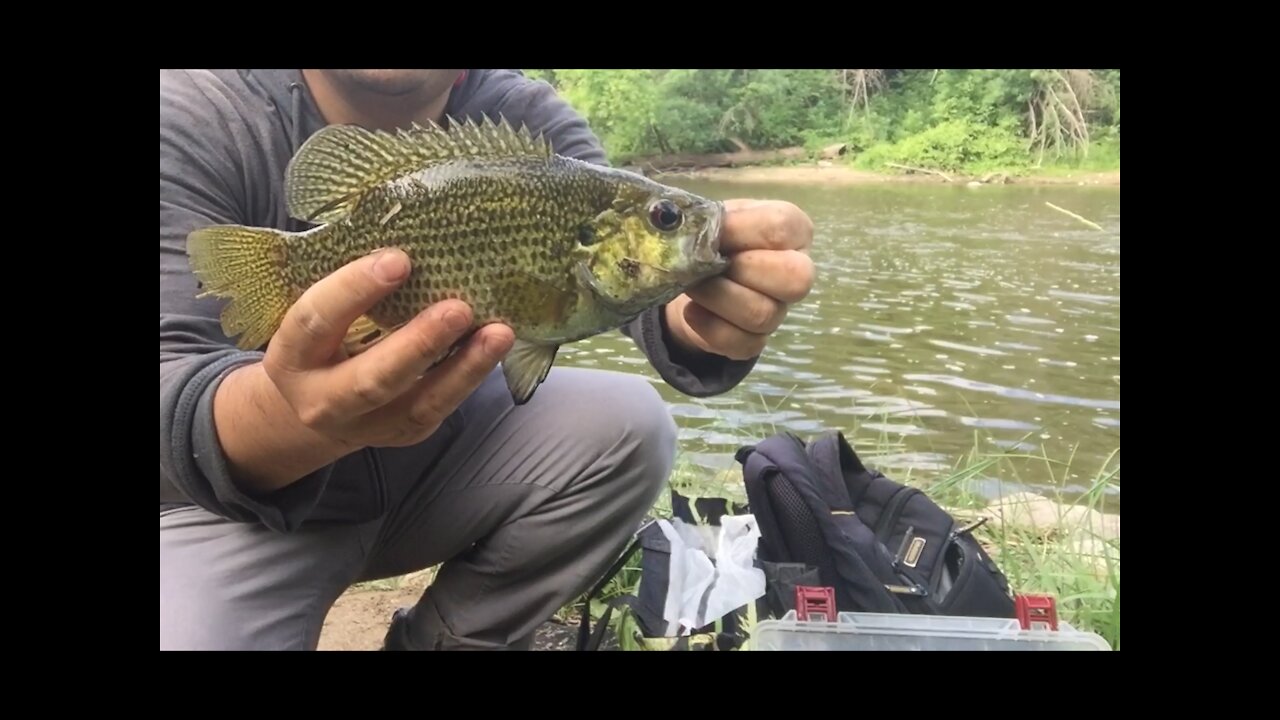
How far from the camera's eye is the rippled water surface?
698 centimetres

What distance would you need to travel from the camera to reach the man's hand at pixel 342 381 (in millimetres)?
1800

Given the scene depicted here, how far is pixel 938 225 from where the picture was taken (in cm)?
1838

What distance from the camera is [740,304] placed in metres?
2.05

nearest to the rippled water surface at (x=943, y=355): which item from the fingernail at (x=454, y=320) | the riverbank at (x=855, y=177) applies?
the fingernail at (x=454, y=320)

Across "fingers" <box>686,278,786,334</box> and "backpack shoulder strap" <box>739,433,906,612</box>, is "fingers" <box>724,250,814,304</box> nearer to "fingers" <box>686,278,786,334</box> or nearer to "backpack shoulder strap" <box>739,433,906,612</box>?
"fingers" <box>686,278,786,334</box>

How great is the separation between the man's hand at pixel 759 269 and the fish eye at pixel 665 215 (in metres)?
0.12

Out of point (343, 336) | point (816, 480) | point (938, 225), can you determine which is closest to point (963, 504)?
point (816, 480)

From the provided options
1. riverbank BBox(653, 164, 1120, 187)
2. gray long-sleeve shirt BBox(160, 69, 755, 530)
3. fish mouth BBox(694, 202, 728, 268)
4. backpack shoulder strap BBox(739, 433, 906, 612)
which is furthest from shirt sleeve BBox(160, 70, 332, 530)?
riverbank BBox(653, 164, 1120, 187)

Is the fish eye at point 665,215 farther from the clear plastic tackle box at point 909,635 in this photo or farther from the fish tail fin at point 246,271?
the clear plastic tackle box at point 909,635

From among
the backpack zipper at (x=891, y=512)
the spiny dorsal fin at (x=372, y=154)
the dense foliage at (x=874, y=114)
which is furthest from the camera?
the dense foliage at (x=874, y=114)

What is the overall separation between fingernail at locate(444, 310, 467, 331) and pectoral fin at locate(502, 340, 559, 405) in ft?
0.64

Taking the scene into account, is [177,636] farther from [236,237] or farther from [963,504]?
[963,504]

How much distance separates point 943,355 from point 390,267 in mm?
8883

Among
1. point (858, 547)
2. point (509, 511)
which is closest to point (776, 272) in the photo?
point (509, 511)
